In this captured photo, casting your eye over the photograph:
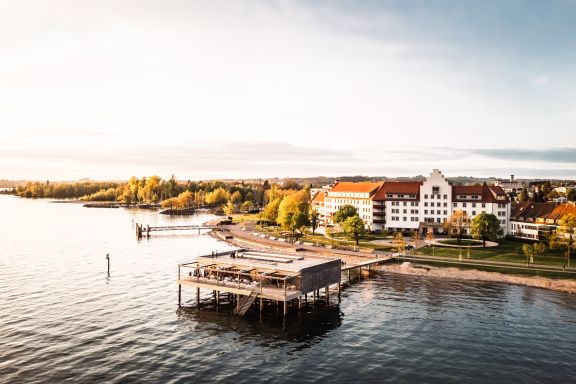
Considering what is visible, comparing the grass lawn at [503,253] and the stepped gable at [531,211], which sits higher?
the stepped gable at [531,211]

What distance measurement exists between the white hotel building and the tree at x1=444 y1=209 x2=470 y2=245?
615 centimetres

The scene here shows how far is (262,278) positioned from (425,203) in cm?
8855

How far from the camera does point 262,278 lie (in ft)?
237

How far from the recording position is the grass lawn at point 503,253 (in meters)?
104

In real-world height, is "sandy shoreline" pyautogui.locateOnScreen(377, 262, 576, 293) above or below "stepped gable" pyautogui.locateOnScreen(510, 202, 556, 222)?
below

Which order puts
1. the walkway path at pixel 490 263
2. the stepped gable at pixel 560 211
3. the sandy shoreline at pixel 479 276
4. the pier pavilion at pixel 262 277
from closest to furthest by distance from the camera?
the pier pavilion at pixel 262 277, the sandy shoreline at pixel 479 276, the walkway path at pixel 490 263, the stepped gable at pixel 560 211

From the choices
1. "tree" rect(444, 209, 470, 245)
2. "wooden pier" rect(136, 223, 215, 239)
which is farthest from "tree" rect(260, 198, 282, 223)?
"tree" rect(444, 209, 470, 245)

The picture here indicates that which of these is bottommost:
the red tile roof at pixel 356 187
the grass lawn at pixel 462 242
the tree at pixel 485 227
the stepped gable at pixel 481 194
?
the grass lawn at pixel 462 242

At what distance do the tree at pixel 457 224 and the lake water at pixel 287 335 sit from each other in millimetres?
41036

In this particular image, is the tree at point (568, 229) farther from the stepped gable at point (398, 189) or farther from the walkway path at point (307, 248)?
the stepped gable at point (398, 189)

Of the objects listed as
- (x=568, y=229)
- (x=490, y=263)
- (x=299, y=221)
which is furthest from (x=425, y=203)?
(x=568, y=229)

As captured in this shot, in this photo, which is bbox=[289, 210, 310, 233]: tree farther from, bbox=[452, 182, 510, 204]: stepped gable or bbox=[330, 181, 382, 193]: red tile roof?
bbox=[452, 182, 510, 204]: stepped gable

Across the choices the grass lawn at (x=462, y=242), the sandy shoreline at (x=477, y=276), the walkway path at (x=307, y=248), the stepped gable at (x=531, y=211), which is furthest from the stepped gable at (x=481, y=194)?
the sandy shoreline at (x=477, y=276)

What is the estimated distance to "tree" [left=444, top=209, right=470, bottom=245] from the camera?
424ft
